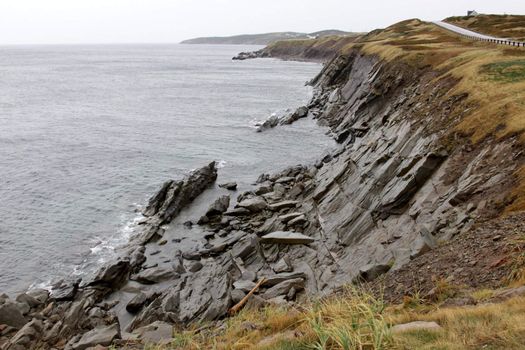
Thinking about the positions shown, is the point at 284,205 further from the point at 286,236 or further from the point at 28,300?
the point at 28,300

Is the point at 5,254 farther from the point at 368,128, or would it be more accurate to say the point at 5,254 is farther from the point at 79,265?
the point at 368,128

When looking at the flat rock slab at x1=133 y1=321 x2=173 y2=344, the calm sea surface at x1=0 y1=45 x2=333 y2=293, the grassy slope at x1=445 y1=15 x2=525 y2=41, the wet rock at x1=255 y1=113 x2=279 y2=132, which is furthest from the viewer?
the grassy slope at x1=445 y1=15 x2=525 y2=41

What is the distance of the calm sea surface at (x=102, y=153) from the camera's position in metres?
33.2

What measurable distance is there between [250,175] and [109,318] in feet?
83.2

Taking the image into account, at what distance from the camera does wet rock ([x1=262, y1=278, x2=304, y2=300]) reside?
21.5 m

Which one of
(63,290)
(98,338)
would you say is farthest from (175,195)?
(98,338)

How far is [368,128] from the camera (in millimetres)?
49688

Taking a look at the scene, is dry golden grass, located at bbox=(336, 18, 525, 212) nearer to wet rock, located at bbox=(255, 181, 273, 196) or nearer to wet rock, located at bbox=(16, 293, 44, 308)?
wet rock, located at bbox=(255, 181, 273, 196)

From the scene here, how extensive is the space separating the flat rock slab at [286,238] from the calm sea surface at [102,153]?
12410 mm

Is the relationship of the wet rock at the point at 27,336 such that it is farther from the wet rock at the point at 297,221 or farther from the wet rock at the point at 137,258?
the wet rock at the point at 297,221

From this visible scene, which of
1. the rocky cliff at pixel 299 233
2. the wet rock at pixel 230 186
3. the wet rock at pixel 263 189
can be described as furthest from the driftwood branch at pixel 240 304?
the wet rock at pixel 230 186

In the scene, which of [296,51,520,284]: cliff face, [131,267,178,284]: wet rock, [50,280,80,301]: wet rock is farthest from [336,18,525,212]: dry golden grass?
[50,280,80,301]: wet rock

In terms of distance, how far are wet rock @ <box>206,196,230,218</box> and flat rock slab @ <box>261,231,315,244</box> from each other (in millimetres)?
8761

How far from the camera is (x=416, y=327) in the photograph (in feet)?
32.9
